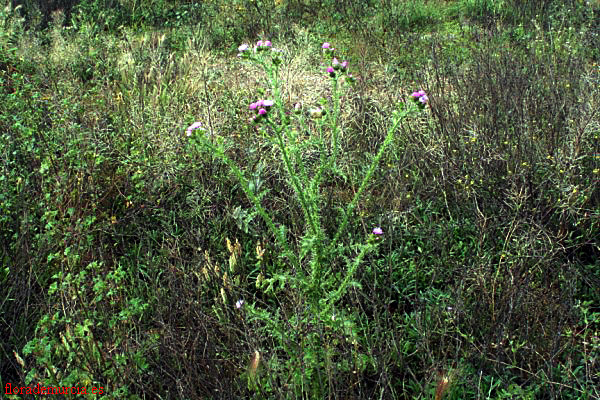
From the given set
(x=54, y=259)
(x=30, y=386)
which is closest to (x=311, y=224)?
(x=30, y=386)

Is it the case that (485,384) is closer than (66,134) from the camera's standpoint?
Yes

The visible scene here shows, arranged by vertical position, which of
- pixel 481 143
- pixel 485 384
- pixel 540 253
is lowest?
pixel 485 384

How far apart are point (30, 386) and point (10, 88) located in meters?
3.21

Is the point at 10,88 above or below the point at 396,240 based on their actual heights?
above

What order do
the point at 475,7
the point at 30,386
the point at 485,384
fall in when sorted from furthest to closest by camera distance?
1. the point at 475,7
2. the point at 485,384
3. the point at 30,386

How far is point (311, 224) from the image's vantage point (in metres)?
2.27

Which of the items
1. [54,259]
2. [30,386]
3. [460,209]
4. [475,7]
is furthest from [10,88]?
[475,7]

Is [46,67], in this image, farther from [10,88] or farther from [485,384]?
[485,384]

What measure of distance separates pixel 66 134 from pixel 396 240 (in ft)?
6.81

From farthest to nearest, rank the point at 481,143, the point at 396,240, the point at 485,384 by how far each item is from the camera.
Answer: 1. the point at 481,143
2. the point at 396,240
3. the point at 485,384

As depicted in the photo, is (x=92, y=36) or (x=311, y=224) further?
(x=92, y=36)

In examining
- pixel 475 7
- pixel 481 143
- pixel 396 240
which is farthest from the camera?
pixel 475 7

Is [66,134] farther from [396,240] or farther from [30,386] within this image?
[396,240]

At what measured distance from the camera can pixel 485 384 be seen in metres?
2.24
